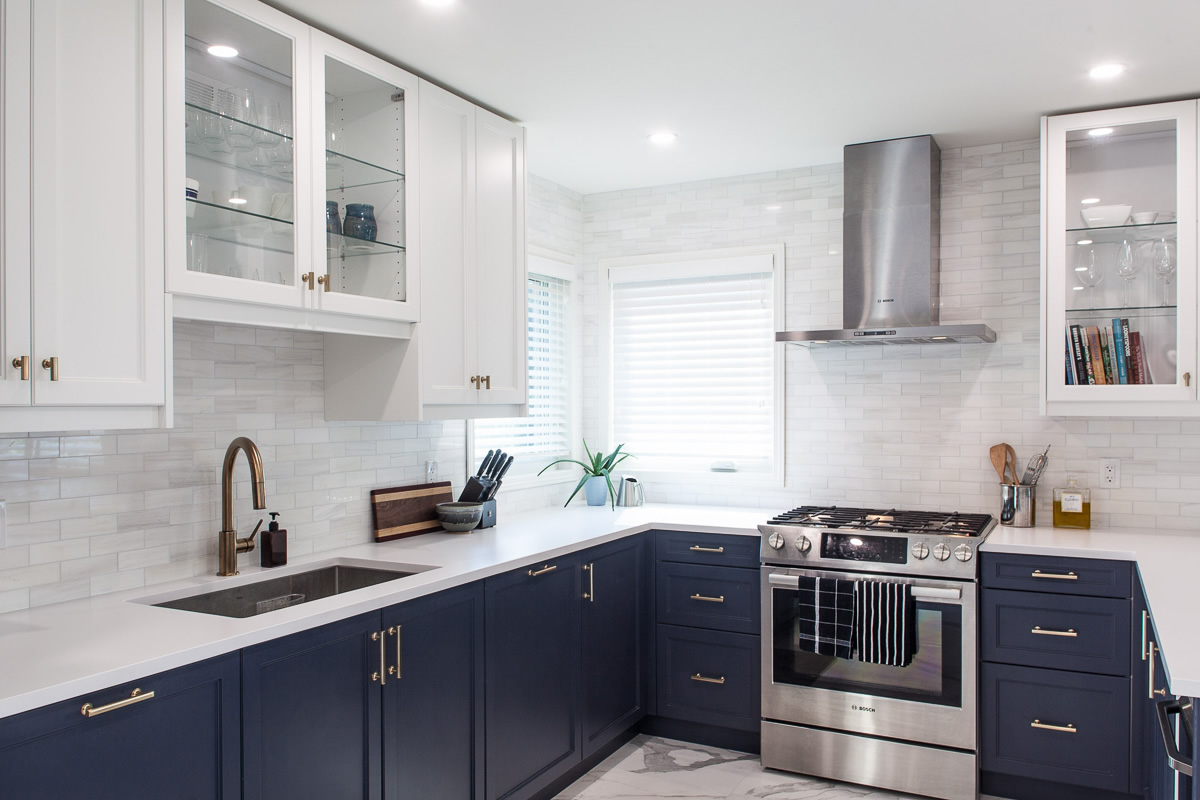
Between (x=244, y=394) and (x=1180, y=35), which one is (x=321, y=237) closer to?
(x=244, y=394)

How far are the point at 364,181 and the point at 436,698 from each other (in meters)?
1.63

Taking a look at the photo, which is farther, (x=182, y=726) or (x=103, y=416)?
(x=103, y=416)

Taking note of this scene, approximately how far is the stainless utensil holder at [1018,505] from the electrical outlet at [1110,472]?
29cm

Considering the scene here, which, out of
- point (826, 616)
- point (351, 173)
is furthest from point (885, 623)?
point (351, 173)

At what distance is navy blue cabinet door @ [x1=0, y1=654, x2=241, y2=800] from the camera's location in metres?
1.63

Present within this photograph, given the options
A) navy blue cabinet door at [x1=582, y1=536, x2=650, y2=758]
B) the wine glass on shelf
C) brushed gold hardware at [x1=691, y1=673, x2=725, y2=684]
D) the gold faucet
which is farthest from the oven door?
the gold faucet

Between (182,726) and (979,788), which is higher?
(182,726)

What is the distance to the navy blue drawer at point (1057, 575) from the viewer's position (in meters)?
3.15

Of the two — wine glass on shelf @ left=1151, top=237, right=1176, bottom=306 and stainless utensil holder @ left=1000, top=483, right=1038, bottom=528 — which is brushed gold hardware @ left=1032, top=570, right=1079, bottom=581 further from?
wine glass on shelf @ left=1151, top=237, right=1176, bottom=306

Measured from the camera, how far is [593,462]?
4.55 meters

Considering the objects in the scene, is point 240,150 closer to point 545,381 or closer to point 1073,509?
point 545,381

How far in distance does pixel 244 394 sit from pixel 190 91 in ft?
3.19

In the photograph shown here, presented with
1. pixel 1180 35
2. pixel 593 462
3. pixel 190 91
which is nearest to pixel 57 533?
pixel 190 91

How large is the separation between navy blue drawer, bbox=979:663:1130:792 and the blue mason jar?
2719 millimetres
